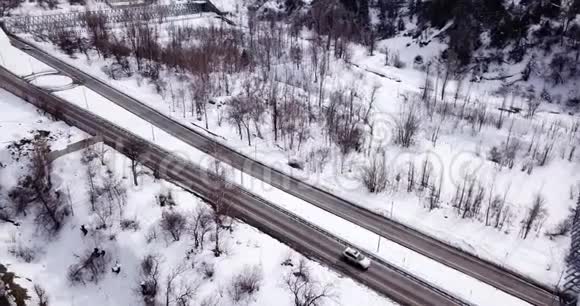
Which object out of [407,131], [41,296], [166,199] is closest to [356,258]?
[166,199]

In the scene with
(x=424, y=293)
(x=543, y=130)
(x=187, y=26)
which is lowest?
(x=424, y=293)

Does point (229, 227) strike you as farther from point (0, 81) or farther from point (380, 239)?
point (0, 81)

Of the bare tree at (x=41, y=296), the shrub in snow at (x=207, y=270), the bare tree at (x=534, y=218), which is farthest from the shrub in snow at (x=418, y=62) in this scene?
the bare tree at (x=41, y=296)

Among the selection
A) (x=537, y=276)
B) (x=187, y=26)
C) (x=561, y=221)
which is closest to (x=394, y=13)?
(x=187, y=26)

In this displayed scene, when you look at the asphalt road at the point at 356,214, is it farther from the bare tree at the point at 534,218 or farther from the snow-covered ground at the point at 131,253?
the snow-covered ground at the point at 131,253

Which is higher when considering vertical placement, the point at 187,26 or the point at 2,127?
the point at 187,26

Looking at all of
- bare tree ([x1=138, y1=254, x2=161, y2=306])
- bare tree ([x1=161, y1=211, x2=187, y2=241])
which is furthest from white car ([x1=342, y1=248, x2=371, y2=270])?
bare tree ([x1=138, y1=254, x2=161, y2=306])

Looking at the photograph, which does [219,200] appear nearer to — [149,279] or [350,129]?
[149,279]
